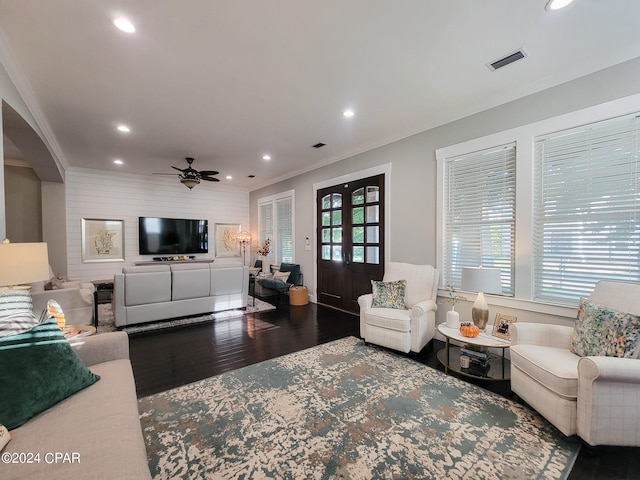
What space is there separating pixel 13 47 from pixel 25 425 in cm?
294

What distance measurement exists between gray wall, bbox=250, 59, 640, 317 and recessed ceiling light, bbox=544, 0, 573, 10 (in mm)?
1116

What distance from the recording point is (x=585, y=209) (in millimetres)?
2664

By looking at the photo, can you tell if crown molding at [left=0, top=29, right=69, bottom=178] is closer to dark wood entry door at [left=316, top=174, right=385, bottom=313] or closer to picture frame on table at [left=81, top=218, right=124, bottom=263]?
picture frame on table at [left=81, top=218, right=124, bottom=263]

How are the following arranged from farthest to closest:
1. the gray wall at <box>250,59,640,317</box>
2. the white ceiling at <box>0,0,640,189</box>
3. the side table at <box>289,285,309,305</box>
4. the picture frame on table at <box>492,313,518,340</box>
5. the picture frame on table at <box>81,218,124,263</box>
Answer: the picture frame on table at <box>81,218,124,263</box> < the side table at <box>289,285,309,305</box> < the picture frame on table at <box>492,313,518,340</box> < the gray wall at <box>250,59,640,317</box> < the white ceiling at <box>0,0,640,189</box>

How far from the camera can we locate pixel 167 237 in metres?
7.30

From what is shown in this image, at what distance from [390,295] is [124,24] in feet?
12.1

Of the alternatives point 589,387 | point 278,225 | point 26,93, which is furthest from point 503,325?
point 26,93

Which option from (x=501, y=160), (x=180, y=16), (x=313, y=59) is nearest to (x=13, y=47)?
(x=180, y=16)

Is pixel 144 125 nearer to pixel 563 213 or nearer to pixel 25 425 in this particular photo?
pixel 25 425

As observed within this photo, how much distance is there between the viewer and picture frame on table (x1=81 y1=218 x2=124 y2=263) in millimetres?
6367

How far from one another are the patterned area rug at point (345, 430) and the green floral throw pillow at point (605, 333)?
66 centimetres

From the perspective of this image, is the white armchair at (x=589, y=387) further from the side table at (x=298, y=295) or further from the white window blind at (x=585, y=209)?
the side table at (x=298, y=295)

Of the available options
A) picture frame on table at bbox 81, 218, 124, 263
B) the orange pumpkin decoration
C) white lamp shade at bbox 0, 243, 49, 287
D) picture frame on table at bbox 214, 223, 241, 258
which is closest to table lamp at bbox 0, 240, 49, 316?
white lamp shade at bbox 0, 243, 49, 287

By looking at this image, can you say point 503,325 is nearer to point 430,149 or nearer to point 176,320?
point 430,149
